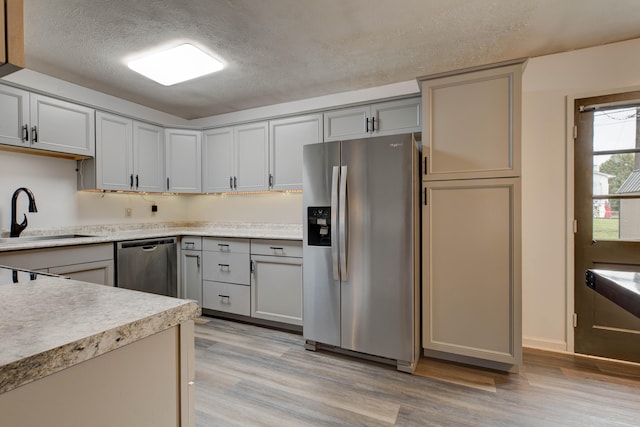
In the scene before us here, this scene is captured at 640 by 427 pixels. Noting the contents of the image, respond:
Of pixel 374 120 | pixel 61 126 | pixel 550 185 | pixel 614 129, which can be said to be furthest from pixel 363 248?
pixel 61 126

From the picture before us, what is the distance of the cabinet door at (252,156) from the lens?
11.0 ft

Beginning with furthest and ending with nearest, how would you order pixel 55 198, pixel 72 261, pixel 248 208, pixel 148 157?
pixel 248 208 < pixel 148 157 < pixel 55 198 < pixel 72 261

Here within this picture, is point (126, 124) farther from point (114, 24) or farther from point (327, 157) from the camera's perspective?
point (327, 157)

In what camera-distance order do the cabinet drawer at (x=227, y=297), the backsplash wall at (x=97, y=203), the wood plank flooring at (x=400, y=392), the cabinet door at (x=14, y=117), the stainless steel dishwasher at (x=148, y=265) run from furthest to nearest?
the cabinet drawer at (x=227, y=297) → the stainless steel dishwasher at (x=148, y=265) → the backsplash wall at (x=97, y=203) → the cabinet door at (x=14, y=117) → the wood plank flooring at (x=400, y=392)

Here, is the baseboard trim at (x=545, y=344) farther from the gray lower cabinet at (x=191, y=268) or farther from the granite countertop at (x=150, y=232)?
the gray lower cabinet at (x=191, y=268)

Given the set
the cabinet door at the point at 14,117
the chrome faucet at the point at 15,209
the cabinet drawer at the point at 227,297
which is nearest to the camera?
the cabinet door at the point at 14,117

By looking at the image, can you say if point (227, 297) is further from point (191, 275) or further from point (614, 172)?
point (614, 172)

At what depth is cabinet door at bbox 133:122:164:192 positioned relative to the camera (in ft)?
10.8

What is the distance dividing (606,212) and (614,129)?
0.64 metres

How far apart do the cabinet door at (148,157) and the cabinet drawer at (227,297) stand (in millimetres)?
1324

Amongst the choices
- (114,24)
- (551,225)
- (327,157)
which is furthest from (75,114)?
(551,225)

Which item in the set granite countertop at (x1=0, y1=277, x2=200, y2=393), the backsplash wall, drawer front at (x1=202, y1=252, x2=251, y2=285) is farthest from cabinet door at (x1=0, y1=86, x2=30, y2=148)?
granite countertop at (x1=0, y1=277, x2=200, y2=393)

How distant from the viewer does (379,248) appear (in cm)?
221

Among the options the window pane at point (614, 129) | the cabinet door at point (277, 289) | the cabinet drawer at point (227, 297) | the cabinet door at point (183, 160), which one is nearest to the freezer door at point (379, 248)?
the cabinet door at point (277, 289)
